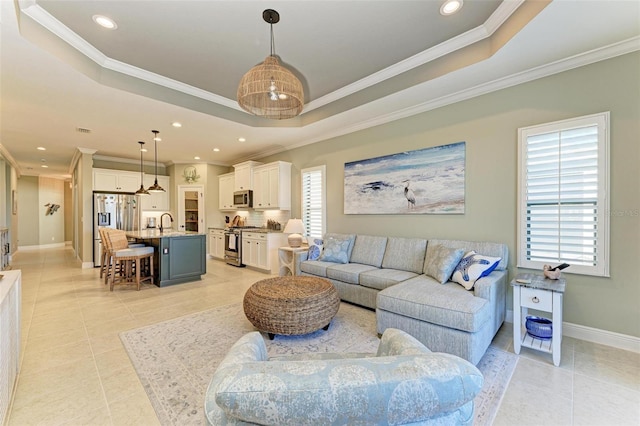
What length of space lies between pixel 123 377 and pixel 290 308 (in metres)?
1.40

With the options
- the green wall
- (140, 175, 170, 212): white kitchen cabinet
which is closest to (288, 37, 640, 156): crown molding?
the green wall

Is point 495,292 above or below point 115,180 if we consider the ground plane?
below

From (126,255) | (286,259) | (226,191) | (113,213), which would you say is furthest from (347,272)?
(113,213)

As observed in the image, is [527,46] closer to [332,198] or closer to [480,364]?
[480,364]

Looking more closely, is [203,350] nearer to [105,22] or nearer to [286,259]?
[286,259]

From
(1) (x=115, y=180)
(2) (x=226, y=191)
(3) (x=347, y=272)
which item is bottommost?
(3) (x=347, y=272)

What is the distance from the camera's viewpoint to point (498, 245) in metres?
3.08

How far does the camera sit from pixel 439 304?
236 centimetres

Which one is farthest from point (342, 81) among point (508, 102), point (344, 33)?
point (508, 102)

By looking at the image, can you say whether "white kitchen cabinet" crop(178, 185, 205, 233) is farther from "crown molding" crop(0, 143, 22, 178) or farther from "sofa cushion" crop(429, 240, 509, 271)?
"sofa cushion" crop(429, 240, 509, 271)

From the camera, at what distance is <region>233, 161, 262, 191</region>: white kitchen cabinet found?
6.66 m

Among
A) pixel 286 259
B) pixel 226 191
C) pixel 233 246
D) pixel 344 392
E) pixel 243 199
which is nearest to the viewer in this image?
pixel 344 392

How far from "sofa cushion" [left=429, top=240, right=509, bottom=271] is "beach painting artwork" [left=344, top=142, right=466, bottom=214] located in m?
0.45

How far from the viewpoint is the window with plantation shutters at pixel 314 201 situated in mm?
5289
